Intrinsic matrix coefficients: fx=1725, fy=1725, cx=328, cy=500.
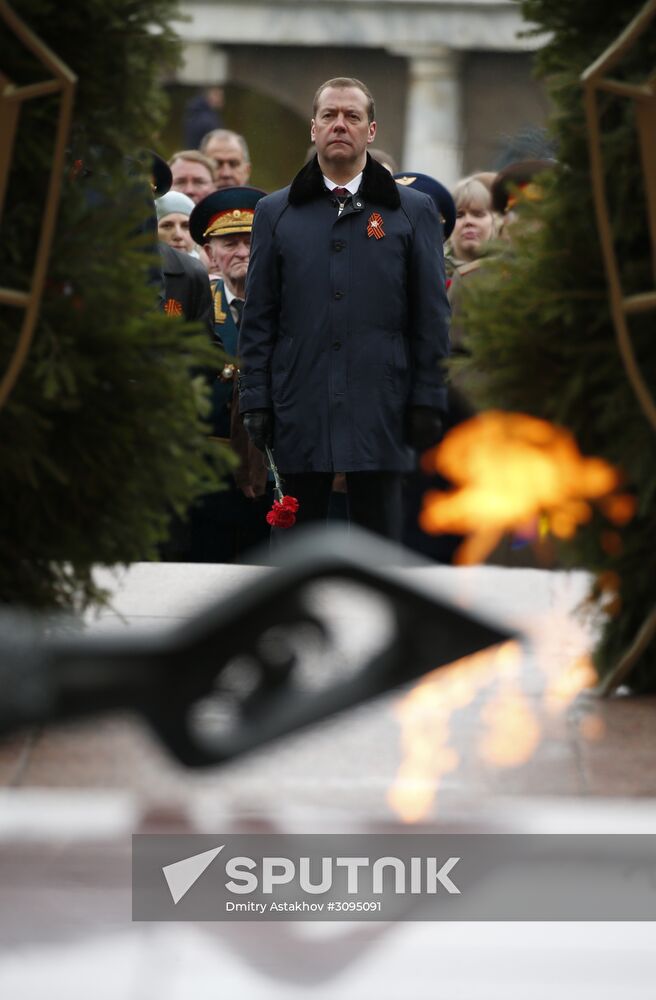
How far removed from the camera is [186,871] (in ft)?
11.3

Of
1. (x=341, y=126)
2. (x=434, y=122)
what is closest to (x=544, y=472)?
(x=341, y=126)

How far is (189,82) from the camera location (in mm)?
13672

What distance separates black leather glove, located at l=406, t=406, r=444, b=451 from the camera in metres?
5.70

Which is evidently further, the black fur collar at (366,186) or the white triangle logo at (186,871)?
the black fur collar at (366,186)

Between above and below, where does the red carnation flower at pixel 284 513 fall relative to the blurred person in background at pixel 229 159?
below

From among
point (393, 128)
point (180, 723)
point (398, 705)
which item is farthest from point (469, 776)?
point (393, 128)

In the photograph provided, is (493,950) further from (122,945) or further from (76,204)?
(76,204)

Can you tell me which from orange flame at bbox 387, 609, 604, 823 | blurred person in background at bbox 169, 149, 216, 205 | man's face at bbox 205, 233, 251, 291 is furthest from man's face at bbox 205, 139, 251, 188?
orange flame at bbox 387, 609, 604, 823

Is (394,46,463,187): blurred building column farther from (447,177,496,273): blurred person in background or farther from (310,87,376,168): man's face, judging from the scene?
(310,87,376,168): man's face

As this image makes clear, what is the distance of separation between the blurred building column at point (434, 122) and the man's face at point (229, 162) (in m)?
4.69

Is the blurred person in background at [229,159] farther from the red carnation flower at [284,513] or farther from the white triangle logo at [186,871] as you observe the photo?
the white triangle logo at [186,871]

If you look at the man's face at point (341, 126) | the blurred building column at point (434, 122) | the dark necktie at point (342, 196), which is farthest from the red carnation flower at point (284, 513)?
the blurred building column at point (434, 122)

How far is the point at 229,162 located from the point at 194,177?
55 cm

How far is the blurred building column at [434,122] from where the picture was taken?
12984 millimetres
